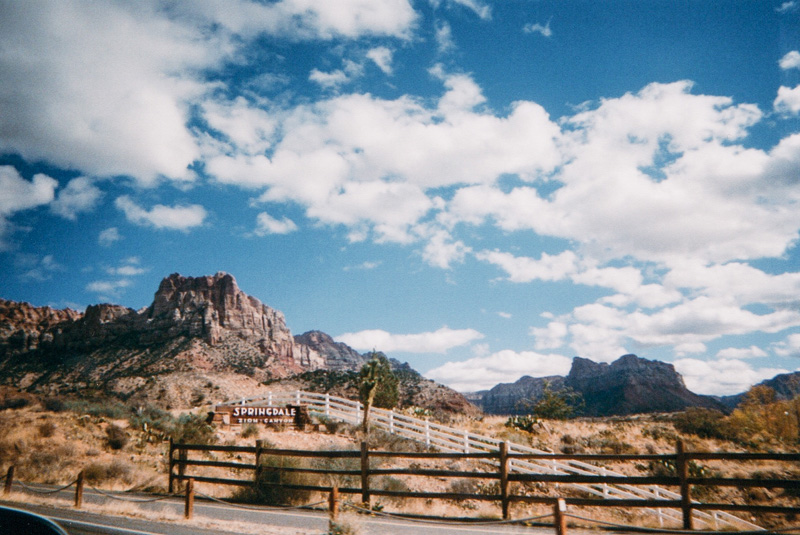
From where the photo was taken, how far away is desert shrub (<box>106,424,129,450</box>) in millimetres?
20375

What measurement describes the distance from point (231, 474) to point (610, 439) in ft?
72.1

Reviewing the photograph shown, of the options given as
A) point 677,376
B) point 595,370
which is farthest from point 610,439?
point 595,370

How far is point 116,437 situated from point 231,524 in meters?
15.7

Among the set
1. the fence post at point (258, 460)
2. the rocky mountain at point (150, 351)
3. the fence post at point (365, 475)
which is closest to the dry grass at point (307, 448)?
the fence post at point (365, 475)

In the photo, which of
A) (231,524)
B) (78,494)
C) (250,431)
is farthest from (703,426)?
(78,494)

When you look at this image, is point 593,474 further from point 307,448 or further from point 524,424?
point 307,448

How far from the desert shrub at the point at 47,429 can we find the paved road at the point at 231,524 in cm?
1163

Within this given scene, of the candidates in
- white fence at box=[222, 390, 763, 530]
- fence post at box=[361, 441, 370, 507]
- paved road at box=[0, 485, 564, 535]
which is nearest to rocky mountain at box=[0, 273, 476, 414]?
white fence at box=[222, 390, 763, 530]

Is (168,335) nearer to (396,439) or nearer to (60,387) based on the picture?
(60,387)

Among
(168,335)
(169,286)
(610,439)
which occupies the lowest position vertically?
(610,439)

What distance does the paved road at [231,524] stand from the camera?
827 centimetres

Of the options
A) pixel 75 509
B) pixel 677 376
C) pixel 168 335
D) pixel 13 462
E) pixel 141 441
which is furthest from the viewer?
pixel 677 376

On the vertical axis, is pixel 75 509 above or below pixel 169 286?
below

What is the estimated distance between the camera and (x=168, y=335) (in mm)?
86438
